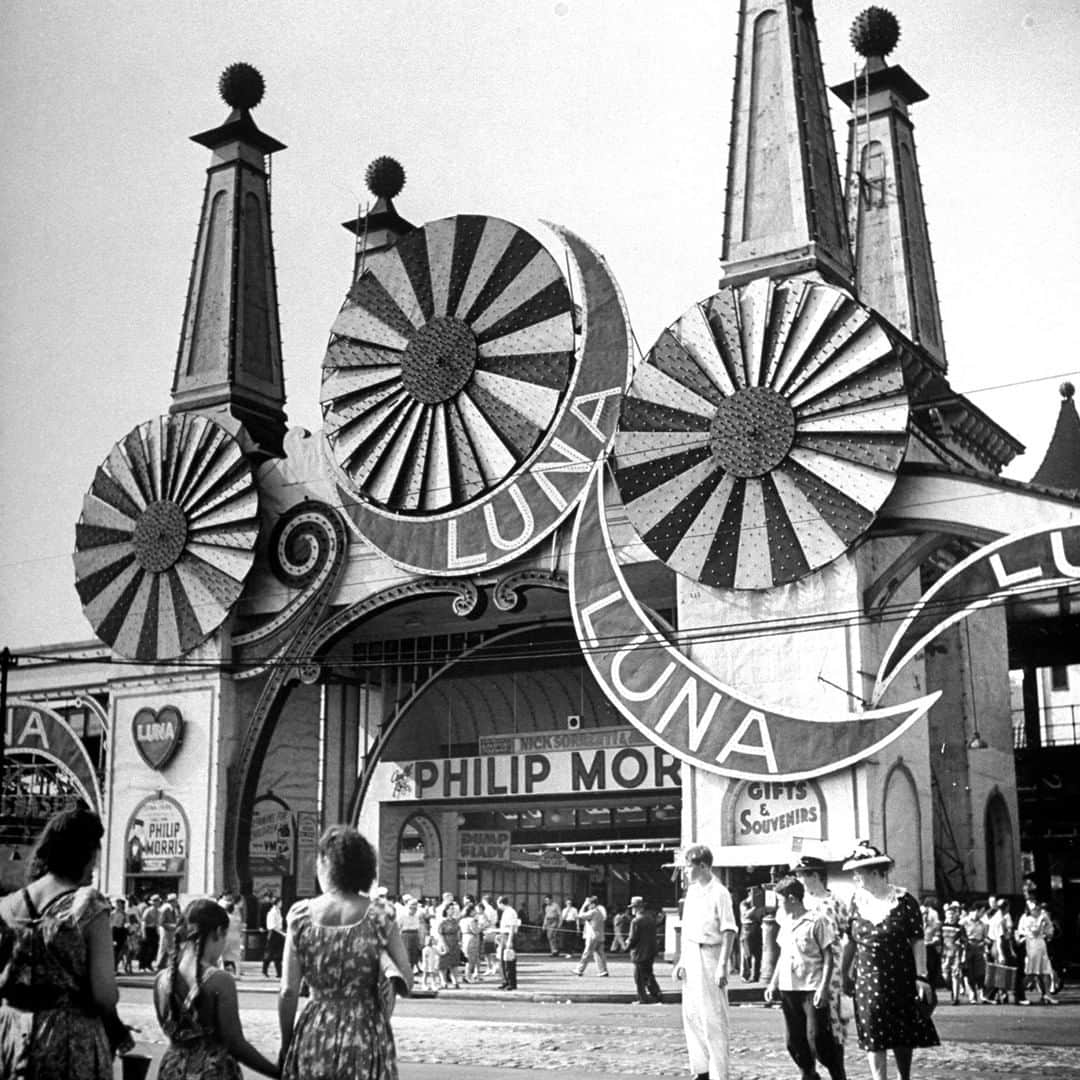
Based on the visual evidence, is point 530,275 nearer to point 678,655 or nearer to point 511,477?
point 511,477

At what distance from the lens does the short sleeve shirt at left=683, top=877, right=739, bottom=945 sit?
13.1 meters

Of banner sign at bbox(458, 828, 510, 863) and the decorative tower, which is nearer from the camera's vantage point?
the decorative tower

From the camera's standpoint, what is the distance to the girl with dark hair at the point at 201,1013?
25.2ft

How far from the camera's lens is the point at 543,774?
38.5 meters

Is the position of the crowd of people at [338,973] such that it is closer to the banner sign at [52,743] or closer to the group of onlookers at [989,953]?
the group of onlookers at [989,953]

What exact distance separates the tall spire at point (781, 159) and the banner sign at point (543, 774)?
1169cm

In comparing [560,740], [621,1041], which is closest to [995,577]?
[621,1041]

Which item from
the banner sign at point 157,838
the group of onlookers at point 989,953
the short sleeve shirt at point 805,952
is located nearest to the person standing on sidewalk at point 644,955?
the group of onlookers at point 989,953

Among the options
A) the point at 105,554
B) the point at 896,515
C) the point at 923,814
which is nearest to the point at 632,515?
the point at 896,515

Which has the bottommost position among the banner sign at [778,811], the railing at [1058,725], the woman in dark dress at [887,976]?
the woman in dark dress at [887,976]

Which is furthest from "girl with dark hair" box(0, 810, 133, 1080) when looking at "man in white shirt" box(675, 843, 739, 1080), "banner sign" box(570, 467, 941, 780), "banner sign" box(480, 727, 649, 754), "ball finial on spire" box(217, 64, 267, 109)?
"ball finial on spire" box(217, 64, 267, 109)

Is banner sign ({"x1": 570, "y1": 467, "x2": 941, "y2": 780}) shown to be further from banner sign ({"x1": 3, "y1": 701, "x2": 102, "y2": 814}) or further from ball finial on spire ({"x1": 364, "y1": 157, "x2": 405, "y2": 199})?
banner sign ({"x1": 3, "y1": 701, "x2": 102, "y2": 814})

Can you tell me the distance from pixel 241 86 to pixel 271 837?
19475 mm

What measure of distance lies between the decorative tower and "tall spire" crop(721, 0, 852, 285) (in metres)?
12.7
